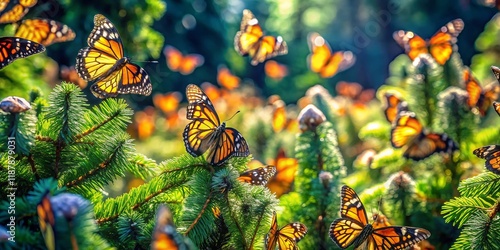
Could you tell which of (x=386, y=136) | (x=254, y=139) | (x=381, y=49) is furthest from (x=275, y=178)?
(x=381, y=49)

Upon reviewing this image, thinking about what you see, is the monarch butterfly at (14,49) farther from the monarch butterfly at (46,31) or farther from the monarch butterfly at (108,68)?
the monarch butterfly at (46,31)

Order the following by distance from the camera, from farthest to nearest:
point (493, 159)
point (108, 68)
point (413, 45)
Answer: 1. point (413, 45)
2. point (108, 68)
3. point (493, 159)

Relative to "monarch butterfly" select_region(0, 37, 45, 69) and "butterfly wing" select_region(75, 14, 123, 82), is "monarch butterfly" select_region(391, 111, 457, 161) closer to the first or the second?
"butterfly wing" select_region(75, 14, 123, 82)

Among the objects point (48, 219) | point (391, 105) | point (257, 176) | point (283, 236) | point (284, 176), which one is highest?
point (391, 105)

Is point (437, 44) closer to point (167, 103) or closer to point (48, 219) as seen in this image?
point (48, 219)

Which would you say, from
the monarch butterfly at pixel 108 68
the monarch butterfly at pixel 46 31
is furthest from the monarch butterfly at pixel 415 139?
the monarch butterfly at pixel 46 31

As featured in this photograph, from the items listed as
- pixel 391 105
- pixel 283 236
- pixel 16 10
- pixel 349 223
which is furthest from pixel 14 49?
pixel 391 105
